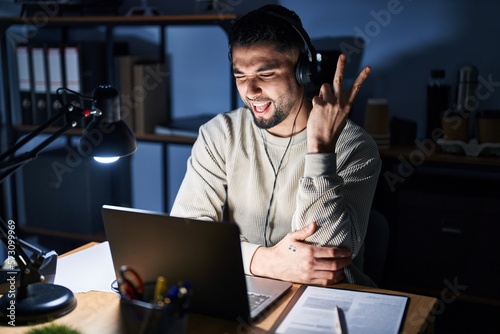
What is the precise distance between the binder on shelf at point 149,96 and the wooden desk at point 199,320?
1613 mm

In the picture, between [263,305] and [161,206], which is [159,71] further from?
[263,305]

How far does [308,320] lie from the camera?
3.61 feet

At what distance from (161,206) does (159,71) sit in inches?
27.1

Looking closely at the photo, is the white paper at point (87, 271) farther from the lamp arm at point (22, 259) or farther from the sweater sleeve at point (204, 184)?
the sweater sleeve at point (204, 184)

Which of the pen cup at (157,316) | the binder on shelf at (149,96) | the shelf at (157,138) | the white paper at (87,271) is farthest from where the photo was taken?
the binder on shelf at (149,96)

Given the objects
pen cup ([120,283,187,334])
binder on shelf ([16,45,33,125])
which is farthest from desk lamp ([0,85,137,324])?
binder on shelf ([16,45,33,125])

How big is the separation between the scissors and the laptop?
0.08m

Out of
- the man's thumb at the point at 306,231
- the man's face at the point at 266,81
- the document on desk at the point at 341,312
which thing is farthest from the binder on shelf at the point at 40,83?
the document on desk at the point at 341,312

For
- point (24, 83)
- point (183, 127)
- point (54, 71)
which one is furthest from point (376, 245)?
point (24, 83)

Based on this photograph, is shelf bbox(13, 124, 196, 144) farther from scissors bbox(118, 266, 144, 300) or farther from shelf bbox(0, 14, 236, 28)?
scissors bbox(118, 266, 144, 300)

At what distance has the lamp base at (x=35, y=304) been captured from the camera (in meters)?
1.11

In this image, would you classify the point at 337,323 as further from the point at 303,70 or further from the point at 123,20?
the point at 123,20

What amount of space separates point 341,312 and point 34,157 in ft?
2.02

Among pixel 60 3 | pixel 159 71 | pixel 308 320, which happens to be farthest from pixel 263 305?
pixel 60 3
